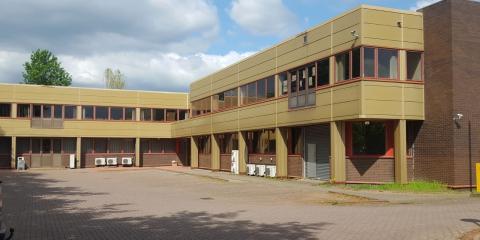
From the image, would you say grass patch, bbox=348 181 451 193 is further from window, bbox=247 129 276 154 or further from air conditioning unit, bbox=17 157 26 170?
air conditioning unit, bbox=17 157 26 170

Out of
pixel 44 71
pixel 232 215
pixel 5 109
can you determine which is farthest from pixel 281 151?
pixel 44 71

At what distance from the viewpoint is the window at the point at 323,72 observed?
25234 millimetres

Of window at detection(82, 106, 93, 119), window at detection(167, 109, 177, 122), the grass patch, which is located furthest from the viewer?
window at detection(167, 109, 177, 122)

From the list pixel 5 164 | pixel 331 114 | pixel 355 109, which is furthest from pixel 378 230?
pixel 5 164

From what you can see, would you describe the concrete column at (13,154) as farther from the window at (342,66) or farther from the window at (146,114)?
the window at (342,66)

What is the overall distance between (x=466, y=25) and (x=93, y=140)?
116 ft

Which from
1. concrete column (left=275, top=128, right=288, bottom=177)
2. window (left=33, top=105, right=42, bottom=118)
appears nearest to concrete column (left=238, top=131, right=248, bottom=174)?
concrete column (left=275, top=128, right=288, bottom=177)

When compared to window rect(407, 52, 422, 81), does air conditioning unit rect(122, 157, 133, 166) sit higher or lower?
lower

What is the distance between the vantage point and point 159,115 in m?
50.9

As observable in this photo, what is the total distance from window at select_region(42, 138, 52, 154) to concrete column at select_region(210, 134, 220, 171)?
15913 mm

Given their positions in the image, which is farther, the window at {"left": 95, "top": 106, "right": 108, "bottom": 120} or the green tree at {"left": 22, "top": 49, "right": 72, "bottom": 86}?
the green tree at {"left": 22, "top": 49, "right": 72, "bottom": 86}

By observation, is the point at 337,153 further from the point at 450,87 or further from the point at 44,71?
the point at 44,71

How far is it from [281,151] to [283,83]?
151 inches

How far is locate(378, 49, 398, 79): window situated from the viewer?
23.0 m
